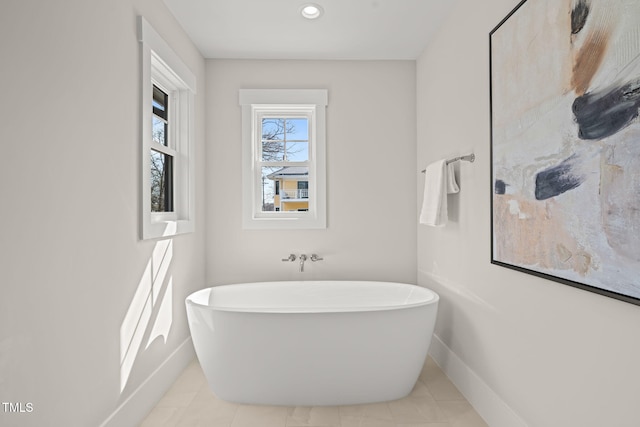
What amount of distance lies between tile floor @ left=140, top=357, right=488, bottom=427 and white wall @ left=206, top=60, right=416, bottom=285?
1227mm

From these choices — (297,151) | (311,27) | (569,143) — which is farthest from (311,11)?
(569,143)

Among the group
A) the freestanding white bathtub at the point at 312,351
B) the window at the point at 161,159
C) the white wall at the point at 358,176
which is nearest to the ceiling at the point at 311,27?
the white wall at the point at 358,176

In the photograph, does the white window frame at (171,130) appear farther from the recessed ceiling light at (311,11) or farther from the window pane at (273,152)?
the recessed ceiling light at (311,11)

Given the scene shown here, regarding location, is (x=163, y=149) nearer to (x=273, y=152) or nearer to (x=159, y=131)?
(x=159, y=131)

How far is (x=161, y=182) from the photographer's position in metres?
2.89

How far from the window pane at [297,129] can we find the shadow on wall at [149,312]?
153 cm

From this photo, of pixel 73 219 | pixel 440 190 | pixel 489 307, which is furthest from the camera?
pixel 440 190

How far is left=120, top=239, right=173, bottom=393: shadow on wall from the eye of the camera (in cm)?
211

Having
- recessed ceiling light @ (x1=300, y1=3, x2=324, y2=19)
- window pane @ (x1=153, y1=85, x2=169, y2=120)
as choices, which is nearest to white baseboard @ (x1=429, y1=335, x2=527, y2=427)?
recessed ceiling light @ (x1=300, y1=3, x2=324, y2=19)

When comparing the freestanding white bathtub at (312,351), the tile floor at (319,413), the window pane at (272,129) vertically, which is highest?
the window pane at (272,129)

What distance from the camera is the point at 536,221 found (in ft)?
5.63

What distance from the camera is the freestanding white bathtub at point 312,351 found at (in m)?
2.28

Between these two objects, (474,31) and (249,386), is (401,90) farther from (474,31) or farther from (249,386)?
(249,386)

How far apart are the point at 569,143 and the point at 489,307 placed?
1050 millimetres
